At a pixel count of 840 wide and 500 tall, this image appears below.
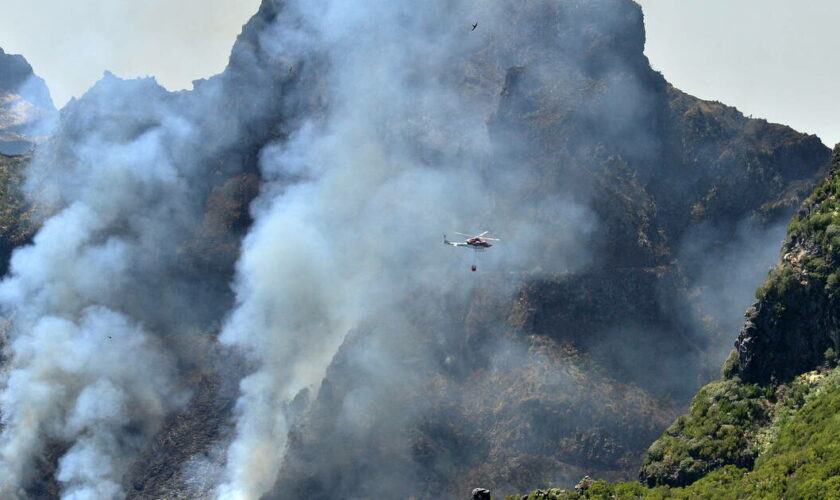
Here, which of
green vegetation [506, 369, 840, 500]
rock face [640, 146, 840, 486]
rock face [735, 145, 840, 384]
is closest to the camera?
green vegetation [506, 369, 840, 500]

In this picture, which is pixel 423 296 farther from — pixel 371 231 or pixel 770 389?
pixel 770 389

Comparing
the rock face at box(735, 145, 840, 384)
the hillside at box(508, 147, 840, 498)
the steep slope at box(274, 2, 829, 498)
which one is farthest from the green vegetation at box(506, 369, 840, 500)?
the steep slope at box(274, 2, 829, 498)

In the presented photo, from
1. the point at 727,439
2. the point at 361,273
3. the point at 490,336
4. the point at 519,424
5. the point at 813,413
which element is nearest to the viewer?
the point at 813,413

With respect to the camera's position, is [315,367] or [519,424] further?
[315,367]

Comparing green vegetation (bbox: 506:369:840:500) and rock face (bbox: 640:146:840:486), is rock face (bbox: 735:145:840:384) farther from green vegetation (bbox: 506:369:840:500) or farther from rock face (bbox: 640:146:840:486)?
green vegetation (bbox: 506:369:840:500)

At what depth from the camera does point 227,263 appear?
192m

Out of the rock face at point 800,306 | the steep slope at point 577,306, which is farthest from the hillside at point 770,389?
the steep slope at point 577,306

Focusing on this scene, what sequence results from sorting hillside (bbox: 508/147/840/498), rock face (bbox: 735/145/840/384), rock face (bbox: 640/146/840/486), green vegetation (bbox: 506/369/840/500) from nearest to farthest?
green vegetation (bbox: 506/369/840/500) < hillside (bbox: 508/147/840/498) < rock face (bbox: 640/146/840/486) < rock face (bbox: 735/145/840/384)

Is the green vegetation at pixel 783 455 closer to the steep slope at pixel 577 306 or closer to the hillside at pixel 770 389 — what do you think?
the hillside at pixel 770 389

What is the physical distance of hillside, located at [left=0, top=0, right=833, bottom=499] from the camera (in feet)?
500

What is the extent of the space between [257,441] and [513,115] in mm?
71561

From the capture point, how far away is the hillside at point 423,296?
152 m

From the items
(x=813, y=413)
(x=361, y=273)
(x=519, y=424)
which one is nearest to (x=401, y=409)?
(x=519, y=424)

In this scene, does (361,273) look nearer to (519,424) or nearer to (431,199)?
(431,199)
